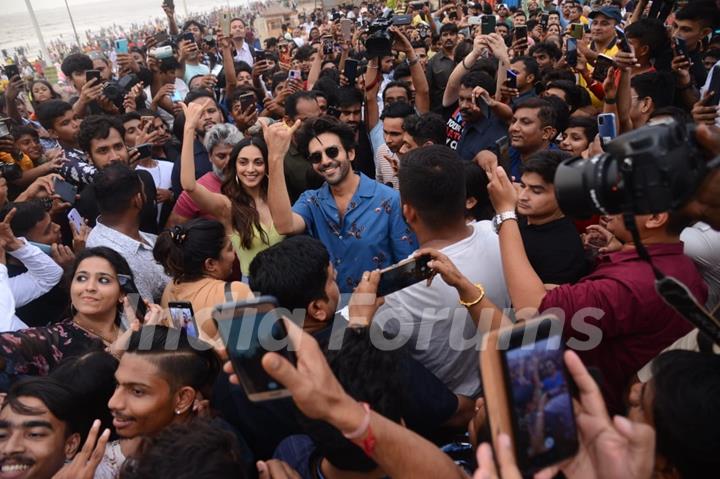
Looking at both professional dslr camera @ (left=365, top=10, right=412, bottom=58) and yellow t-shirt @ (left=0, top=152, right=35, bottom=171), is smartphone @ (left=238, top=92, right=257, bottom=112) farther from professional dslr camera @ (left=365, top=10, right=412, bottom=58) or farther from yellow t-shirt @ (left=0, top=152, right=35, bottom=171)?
yellow t-shirt @ (left=0, top=152, right=35, bottom=171)

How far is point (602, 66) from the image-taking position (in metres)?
3.92

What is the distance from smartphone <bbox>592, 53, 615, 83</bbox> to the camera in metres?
3.75

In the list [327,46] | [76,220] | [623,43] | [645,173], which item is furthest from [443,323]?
[327,46]

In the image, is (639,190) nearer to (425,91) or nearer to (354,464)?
(354,464)

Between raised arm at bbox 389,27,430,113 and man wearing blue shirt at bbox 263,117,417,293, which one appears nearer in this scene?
man wearing blue shirt at bbox 263,117,417,293

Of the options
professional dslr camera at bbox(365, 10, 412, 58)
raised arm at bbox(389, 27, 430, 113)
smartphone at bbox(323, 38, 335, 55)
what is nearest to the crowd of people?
raised arm at bbox(389, 27, 430, 113)

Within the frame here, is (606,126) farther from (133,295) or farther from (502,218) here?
(133,295)

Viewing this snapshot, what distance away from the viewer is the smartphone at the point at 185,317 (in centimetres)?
212

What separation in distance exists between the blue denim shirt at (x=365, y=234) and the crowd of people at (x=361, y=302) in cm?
1

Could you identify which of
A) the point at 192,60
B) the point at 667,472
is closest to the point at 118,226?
the point at 667,472

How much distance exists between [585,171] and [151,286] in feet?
7.86

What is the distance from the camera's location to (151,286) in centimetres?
288

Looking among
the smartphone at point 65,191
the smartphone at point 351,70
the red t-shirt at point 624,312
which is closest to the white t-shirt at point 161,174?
the smartphone at point 65,191

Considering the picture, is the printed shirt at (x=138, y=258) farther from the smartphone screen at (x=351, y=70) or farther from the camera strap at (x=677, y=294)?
the smartphone screen at (x=351, y=70)
